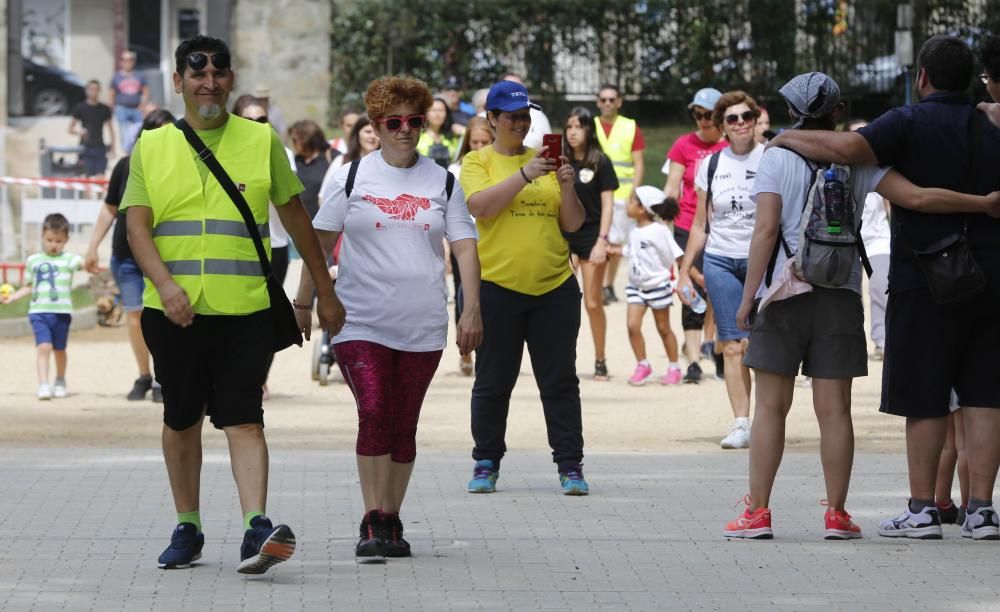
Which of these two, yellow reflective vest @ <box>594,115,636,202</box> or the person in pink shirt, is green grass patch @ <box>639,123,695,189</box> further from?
the person in pink shirt

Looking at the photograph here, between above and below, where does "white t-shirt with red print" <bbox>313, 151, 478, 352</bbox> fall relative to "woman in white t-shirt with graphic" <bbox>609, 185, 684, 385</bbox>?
above

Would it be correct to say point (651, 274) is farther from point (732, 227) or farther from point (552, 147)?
point (552, 147)

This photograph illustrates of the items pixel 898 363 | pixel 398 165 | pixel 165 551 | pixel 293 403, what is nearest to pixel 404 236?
pixel 398 165

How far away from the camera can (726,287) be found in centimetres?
1029

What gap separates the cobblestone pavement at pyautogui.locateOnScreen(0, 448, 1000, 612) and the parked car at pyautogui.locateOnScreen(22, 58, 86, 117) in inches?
866

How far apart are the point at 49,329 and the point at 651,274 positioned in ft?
13.7

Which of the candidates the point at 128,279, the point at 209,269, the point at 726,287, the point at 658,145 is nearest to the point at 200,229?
the point at 209,269

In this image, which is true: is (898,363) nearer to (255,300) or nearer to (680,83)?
(255,300)

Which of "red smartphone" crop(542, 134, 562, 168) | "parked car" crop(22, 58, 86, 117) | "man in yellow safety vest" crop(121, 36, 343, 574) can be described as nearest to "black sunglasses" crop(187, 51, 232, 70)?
"man in yellow safety vest" crop(121, 36, 343, 574)

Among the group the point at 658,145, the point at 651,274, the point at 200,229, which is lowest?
the point at 651,274

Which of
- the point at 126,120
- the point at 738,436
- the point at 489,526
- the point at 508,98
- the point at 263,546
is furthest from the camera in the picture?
the point at 126,120

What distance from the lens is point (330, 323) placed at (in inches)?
275

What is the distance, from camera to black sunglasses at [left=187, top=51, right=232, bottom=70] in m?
6.67

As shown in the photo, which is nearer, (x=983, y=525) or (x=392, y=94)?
(x=392, y=94)
